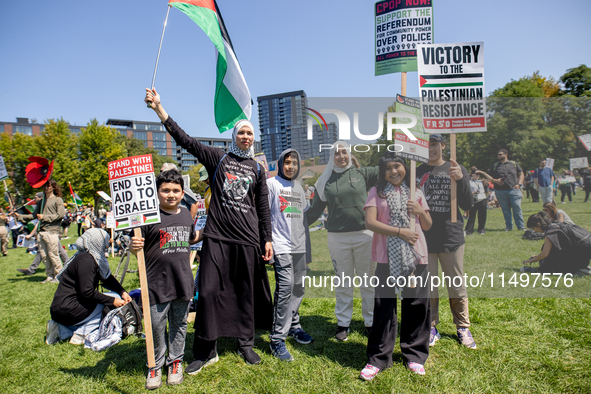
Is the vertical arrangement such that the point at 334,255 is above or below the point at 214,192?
below

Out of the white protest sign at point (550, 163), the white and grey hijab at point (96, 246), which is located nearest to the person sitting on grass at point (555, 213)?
the white protest sign at point (550, 163)

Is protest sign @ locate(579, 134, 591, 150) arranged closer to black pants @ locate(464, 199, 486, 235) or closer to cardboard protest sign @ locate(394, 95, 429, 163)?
black pants @ locate(464, 199, 486, 235)

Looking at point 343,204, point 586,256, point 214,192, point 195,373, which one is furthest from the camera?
point 586,256

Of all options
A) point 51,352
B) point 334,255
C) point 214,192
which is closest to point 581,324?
point 334,255

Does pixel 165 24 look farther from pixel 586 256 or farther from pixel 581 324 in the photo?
pixel 581 324

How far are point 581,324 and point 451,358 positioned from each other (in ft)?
5.88

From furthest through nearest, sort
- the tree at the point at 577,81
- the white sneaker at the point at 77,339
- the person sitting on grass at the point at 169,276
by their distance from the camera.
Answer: the tree at the point at 577,81, the white sneaker at the point at 77,339, the person sitting on grass at the point at 169,276

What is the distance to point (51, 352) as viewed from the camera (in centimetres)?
359

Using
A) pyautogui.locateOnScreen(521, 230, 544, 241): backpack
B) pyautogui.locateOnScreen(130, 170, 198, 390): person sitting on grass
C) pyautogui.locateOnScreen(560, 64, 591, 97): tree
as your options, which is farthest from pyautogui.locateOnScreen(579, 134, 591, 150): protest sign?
pyautogui.locateOnScreen(560, 64, 591, 97): tree

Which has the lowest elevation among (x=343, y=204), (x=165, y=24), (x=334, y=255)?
(x=334, y=255)

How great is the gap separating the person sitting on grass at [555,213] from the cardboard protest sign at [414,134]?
1681mm

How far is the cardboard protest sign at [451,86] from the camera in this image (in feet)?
10.6

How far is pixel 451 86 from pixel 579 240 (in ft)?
7.65

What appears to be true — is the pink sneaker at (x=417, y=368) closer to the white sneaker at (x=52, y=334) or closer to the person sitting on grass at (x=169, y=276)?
the person sitting on grass at (x=169, y=276)
